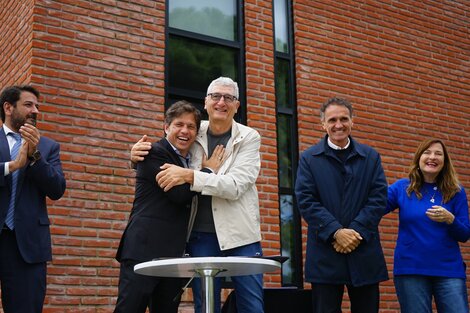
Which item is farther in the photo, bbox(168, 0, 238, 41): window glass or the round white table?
bbox(168, 0, 238, 41): window glass

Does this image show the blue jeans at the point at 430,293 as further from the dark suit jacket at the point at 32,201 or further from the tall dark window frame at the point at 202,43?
the tall dark window frame at the point at 202,43

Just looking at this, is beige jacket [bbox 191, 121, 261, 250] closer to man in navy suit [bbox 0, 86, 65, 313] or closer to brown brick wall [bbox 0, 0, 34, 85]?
man in navy suit [bbox 0, 86, 65, 313]

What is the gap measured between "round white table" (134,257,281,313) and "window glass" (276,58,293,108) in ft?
11.8

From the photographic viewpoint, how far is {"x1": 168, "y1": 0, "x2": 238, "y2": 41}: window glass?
595 centimetres

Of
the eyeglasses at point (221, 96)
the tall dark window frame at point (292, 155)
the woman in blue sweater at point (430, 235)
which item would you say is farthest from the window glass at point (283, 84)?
the eyeglasses at point (221, 96)

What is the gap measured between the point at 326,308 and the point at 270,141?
8.45ft

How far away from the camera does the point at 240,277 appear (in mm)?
3500

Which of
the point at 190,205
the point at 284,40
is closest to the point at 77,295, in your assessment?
the point at 190,205

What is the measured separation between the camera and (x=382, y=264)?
12.3ft

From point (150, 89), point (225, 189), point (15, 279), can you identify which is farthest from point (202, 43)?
point (15, 279)

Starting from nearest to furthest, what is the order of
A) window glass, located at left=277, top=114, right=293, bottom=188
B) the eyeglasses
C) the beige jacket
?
the beige jacket, the eyeglasses, window glass, located at left=277, top=114, right=293, bottom=188

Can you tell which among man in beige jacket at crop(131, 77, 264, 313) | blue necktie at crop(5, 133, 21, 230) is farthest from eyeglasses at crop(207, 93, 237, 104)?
blue necktie at crop(5, 133, 21, 230)

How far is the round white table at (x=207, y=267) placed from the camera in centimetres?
271

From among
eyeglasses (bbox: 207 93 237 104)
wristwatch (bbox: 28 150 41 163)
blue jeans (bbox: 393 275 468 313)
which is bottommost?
blue jeans (bbox: 393 275 468 313)
